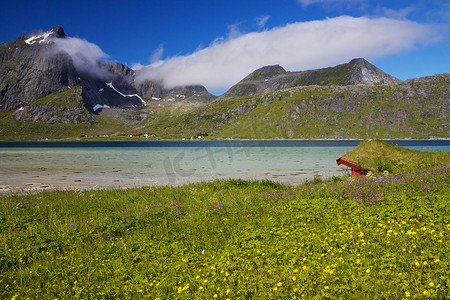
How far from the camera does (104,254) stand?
7.64 metres

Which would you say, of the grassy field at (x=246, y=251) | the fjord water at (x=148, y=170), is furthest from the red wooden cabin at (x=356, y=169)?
the grassy field at (x=246, y=251)

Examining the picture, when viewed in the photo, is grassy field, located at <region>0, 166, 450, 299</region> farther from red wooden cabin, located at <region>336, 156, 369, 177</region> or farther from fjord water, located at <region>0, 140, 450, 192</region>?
red wooden cabin, located at <region>336, 156, 369, 177</region>

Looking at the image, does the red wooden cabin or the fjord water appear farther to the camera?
the fjord water

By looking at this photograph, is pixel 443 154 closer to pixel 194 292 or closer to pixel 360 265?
pixel 360 265

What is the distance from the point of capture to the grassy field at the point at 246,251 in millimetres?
5102

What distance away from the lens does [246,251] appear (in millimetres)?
6922

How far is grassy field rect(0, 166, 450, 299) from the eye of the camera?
16.7ft

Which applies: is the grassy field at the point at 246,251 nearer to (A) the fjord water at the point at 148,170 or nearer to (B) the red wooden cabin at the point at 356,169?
(A) the fjord water at the point at 148,170

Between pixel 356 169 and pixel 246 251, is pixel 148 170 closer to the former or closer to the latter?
pixel 356 169

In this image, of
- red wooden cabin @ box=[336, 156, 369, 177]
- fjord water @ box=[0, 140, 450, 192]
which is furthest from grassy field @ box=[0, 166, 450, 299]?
red wooden cabin @ box=[336, 156, 369, 177]

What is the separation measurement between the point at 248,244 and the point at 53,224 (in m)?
8.68

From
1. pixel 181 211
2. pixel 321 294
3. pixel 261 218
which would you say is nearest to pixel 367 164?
pixel 261 218

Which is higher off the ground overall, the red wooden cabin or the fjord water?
the red wooden cabin

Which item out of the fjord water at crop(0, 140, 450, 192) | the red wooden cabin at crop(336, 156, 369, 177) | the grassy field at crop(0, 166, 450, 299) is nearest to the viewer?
the grassy field at crop(0, 166, 450, 299)
